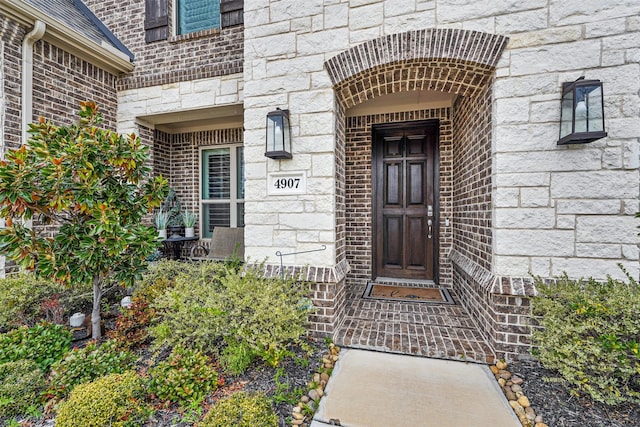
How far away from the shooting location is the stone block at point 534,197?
230 cm

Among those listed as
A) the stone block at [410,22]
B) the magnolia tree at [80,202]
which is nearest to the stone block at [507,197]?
the stone block at [410,22]

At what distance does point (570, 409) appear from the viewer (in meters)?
1.80

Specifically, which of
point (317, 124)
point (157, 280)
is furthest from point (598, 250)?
point (157, 280)

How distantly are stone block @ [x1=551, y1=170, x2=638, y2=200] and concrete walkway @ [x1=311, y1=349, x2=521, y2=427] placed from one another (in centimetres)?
158

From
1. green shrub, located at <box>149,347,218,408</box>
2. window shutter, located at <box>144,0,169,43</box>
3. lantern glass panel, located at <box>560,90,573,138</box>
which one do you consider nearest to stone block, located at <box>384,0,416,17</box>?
lantern glass panel, located at <box>560,90,573,138</box>

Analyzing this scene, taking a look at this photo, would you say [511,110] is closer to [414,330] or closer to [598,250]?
[598,250]

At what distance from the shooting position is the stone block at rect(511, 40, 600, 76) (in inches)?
87.6

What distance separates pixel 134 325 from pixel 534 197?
12.4 feet

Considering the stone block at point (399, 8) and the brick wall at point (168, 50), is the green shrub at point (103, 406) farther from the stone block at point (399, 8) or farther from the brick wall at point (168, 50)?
the brick wall at point (168, 50)

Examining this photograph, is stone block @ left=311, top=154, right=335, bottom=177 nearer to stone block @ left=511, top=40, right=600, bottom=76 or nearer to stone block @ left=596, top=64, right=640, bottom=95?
stone block @ left=511, top=40, right=600, bottom=76

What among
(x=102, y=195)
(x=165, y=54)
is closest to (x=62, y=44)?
(x=165, y=54)

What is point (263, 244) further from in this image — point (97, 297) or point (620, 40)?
point (620, 40)

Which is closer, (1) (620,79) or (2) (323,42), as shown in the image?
(1) (620,79)

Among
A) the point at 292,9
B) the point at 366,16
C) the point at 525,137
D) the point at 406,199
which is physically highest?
the point at 292,9
